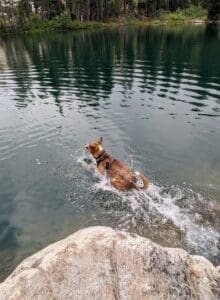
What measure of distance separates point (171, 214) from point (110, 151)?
675 centimetres

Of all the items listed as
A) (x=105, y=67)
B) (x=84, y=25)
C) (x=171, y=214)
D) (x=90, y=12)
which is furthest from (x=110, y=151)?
(x=90, y=12)

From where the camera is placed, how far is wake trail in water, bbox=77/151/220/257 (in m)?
10.7

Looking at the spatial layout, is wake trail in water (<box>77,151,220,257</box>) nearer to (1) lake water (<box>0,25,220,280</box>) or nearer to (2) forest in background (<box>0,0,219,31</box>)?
(1) lake water (<box>0,25,220,280</box>)

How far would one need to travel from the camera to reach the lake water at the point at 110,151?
11.8 metres

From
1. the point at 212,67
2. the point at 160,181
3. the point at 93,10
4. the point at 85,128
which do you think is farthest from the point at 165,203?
the point at 93,10

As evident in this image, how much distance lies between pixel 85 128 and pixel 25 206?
29.2 ft

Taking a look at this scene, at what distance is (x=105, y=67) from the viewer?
130 ft

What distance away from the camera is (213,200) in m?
12.9

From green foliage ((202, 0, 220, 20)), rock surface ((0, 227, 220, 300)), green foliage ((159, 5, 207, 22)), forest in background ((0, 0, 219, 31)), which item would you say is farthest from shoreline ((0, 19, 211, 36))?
rock surface ((0, 227, 220, 300))

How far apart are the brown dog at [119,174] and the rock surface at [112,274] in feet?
21.2

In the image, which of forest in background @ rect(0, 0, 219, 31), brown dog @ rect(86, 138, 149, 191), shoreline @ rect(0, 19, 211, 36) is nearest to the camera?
brown dog @ rect(86, 138, 149, 191)

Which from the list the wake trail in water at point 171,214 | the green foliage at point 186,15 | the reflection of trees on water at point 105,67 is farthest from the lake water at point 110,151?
the green foliage at point 186,15

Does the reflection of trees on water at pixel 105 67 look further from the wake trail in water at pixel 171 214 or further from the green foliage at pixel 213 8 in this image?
the green foliage at pixel 213 8

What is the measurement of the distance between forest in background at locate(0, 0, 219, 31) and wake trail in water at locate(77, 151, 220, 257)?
296ft
